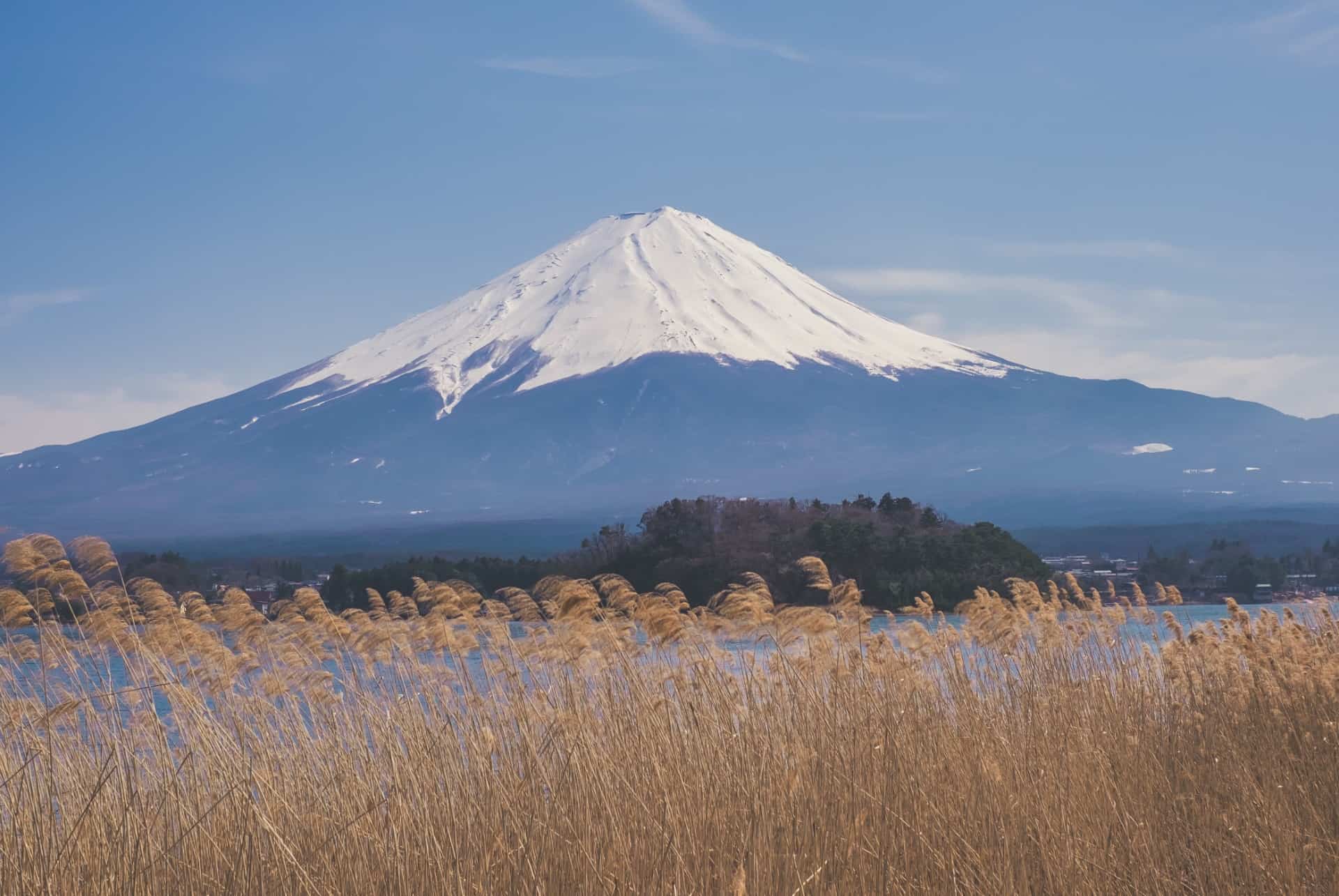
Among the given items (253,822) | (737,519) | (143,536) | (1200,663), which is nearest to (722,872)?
(253,822)

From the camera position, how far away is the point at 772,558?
40719mm

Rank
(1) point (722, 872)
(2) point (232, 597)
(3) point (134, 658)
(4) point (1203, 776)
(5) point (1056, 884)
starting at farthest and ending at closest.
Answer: (2) point (232, 597) < (3) point (134, 658) < (4) point (1203, 776) < (5) point (1056, 884) < (1) point (722, 872)

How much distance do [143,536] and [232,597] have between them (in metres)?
176

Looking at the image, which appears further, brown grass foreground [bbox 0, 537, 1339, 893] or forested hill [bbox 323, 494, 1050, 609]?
forested hill [bbox 323, 494, 1050, 609]

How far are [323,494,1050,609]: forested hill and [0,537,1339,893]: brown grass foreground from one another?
27.7 meters

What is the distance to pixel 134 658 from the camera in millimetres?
7379

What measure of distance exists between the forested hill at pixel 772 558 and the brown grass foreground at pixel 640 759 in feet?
90.7

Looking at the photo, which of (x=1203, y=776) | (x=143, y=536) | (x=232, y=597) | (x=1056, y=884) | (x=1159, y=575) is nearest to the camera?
(x=1056, y=884)

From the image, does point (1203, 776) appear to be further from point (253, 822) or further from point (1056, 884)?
point (253, 822)

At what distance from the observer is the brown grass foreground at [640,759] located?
212 inches

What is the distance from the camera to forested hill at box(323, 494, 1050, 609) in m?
38.4

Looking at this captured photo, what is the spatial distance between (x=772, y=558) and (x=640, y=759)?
34515mm

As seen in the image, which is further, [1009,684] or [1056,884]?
[1009,684]

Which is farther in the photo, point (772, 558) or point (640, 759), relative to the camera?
point (772, 558)
